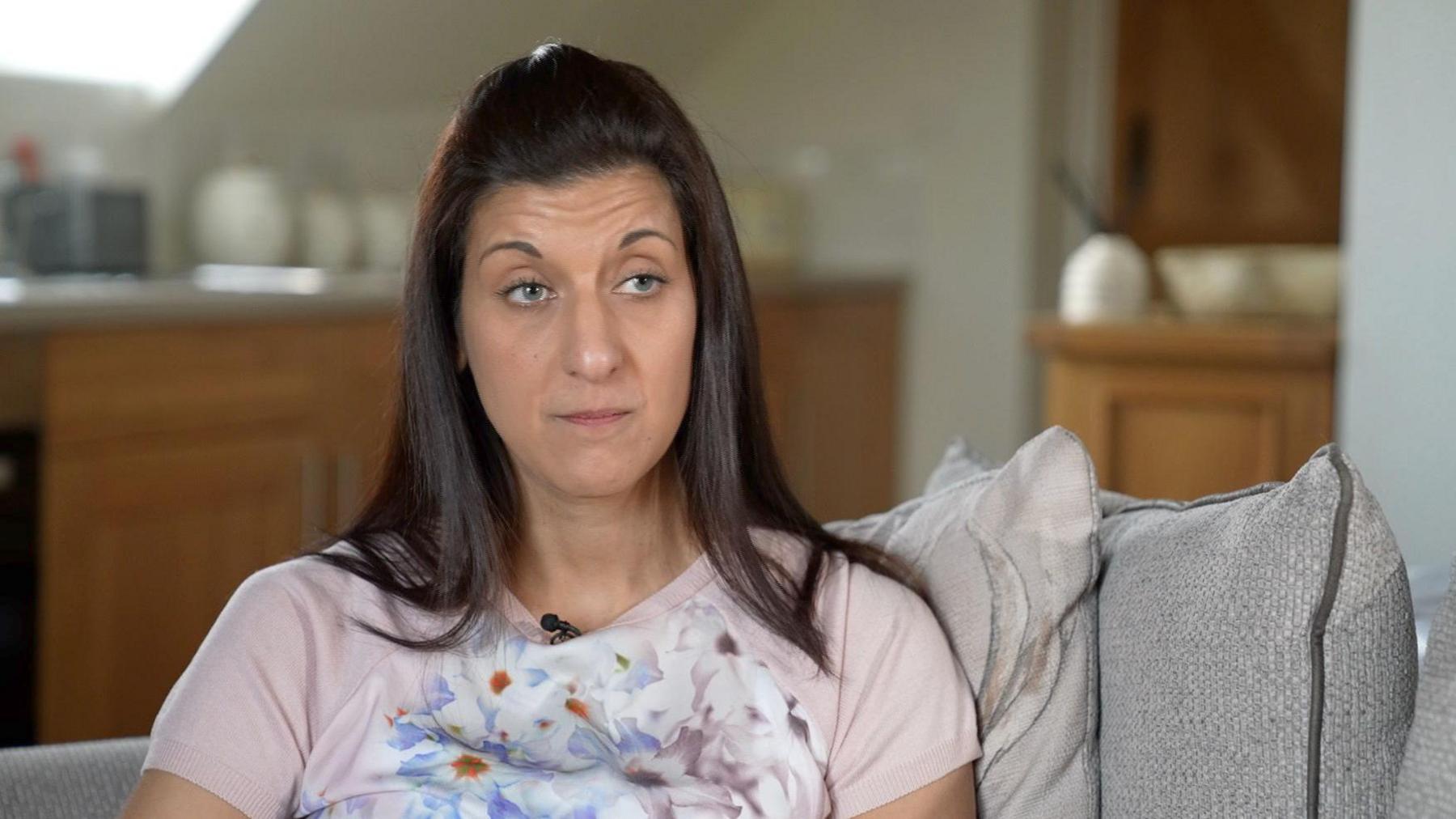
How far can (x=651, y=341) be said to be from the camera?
1.28 m

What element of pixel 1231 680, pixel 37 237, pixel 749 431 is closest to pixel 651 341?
pixel 749 431

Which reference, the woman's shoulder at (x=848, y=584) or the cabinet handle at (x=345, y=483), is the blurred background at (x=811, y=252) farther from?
the woman's shoulder at (x=848, y=584)

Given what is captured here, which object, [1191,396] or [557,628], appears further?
[1191,396]

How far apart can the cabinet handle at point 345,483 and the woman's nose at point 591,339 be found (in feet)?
6.44

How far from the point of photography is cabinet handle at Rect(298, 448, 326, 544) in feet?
10.1

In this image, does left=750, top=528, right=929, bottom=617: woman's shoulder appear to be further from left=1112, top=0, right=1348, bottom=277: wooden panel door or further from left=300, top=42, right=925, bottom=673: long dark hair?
left=1112, top=0, right=1348, bottom=277: wooden panel door

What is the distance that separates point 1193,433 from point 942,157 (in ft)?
5.55

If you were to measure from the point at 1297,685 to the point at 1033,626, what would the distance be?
0.23 metres

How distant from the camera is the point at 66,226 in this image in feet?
10.5

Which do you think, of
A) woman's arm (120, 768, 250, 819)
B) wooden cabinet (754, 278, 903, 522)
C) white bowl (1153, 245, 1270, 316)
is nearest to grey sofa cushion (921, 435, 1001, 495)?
woman's arm (120, 768, 250, 819)

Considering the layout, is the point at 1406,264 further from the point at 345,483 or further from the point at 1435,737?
the point at 345,483

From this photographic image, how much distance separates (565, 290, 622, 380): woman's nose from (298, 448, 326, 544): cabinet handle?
74.9 inches

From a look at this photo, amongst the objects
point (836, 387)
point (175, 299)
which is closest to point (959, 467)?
point (175, 299)

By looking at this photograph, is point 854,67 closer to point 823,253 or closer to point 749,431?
point 823,253
